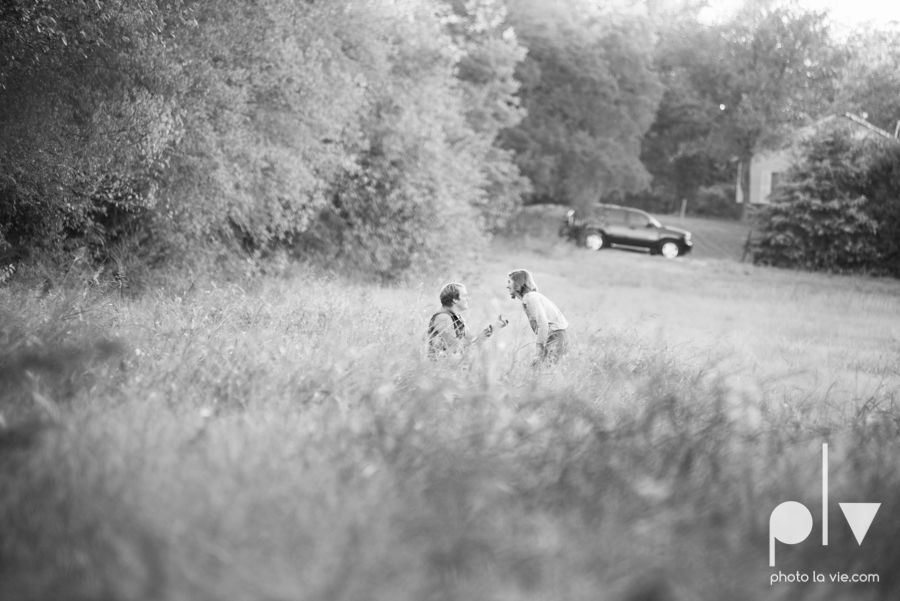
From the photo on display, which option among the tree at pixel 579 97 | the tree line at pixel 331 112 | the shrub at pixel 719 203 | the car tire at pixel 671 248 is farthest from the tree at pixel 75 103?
the shrub at pixel 719 203

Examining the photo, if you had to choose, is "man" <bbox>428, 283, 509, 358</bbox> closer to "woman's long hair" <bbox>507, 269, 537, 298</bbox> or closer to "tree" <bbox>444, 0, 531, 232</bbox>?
"woman's long hair" <bbox>507, 269, 537, 298</bbox>

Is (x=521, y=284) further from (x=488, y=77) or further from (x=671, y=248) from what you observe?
(x=671, y=248)

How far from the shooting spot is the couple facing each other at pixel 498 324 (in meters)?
6.65

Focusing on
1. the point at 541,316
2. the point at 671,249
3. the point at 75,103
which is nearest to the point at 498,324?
the point at 541,316

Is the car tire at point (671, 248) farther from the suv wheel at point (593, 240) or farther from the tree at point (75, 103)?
the tree at point (75, 103)

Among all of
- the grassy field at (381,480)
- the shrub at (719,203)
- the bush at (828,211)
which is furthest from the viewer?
the shrub at (719,203)

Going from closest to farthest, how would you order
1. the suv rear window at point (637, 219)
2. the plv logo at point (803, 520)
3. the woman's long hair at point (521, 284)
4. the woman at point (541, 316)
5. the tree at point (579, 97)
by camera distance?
the plv logo at point (803, 520), the woman at point (541, 316), the woman's long hair at point (521, 284), the tree at point (579, 97), the suv rear window at point (637, 219)

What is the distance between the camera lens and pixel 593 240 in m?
34.4

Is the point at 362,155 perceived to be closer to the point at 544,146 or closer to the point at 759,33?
the point at 544,146

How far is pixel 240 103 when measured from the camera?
1208 centimetres

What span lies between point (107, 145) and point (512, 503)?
27.7 ft

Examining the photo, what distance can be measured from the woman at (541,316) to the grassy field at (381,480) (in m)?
2.25

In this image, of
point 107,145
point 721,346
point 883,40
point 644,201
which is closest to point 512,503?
point 107,145

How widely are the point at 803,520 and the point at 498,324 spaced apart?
113 inches
